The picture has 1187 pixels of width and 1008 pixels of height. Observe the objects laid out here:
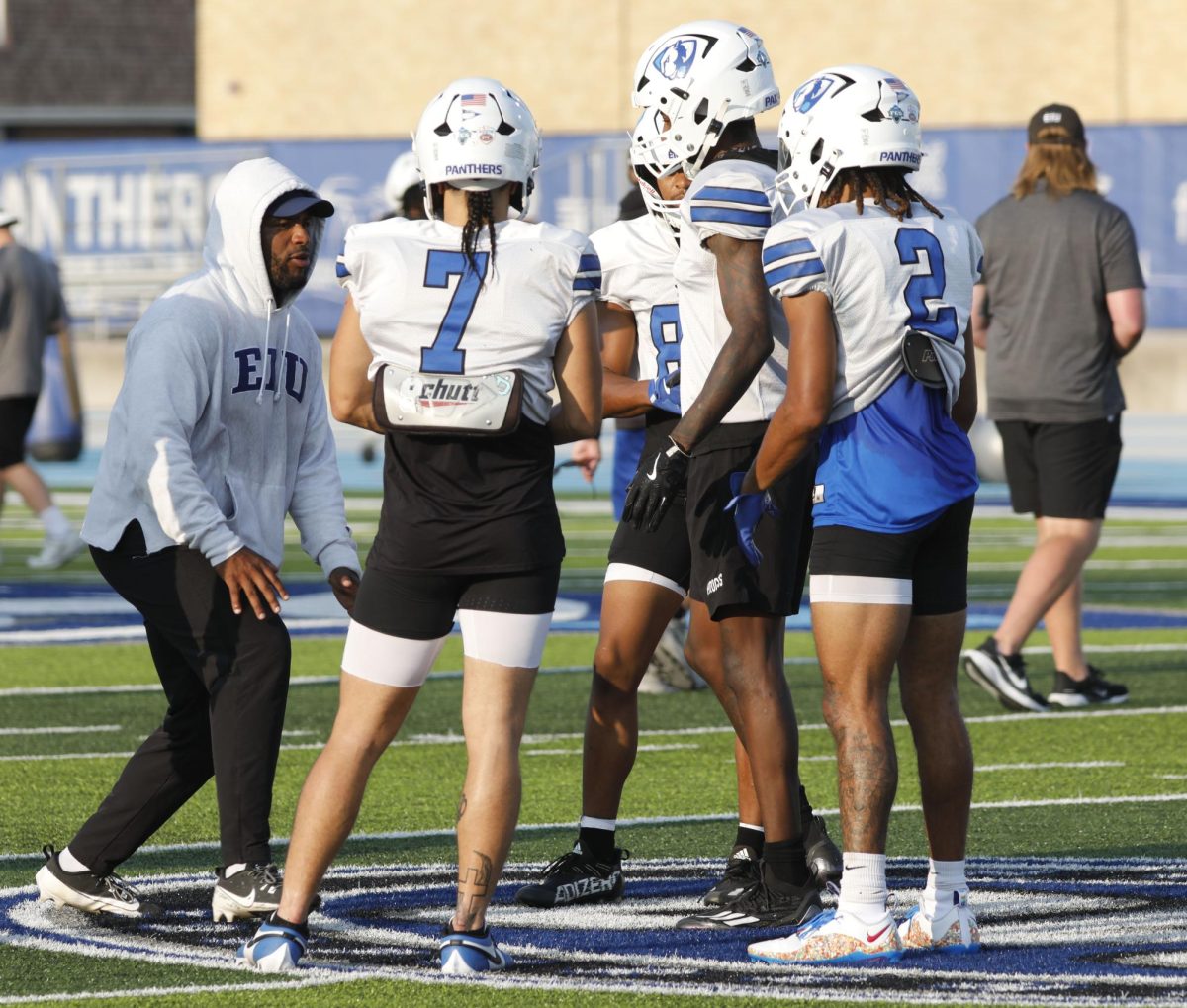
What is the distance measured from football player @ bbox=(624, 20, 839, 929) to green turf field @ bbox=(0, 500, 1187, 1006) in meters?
0.75

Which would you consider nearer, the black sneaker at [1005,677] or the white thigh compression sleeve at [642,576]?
the white thigh compression sleeve at [642,576]

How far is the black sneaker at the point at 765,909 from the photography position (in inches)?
225

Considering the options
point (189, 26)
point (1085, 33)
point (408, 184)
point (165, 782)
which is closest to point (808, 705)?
point (408, 184)

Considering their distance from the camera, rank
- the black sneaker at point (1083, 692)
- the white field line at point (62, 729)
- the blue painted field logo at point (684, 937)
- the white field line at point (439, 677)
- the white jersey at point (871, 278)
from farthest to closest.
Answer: the white field line at point (439, 677) < the black sneaker at point (1083, 692) < the white field line at point (62, 729) < the white jersey at point (871, 278) < the blue painted field logo at point (684, 937)

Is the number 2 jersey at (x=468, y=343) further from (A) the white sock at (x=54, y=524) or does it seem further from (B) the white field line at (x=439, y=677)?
(A) the white sock at (x=54, y=524)

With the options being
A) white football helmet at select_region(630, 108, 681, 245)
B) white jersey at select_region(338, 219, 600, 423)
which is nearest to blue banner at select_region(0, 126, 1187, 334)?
white football helmet at select_region(630, 108, 681, 245)

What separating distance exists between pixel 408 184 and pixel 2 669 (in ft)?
9.45

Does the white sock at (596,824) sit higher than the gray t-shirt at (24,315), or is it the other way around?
the gray t-shirt at (24,315)

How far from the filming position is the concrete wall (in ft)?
104

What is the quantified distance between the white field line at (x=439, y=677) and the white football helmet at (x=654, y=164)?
11.9ft

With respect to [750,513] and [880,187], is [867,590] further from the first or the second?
[880,187]

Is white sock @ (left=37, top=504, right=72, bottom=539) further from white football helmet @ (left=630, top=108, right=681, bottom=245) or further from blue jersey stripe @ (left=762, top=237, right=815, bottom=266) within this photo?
blue jersey stripe @ (left=762, top=237, right=815, bottom=266)

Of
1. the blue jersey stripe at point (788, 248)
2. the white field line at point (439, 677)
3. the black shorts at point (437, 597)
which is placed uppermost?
the blue jersey stripe at point (788, 248)

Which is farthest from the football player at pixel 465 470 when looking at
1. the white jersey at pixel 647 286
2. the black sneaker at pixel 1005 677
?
the black sneaker at pixel 1005 677
